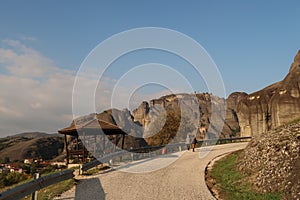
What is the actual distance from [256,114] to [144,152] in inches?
1489

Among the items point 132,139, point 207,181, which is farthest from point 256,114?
point 207,181

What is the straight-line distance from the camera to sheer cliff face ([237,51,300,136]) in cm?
4916

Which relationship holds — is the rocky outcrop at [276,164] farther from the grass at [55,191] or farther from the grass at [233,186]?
the grass at [55,191]

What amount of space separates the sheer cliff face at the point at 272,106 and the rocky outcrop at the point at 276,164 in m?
33.9

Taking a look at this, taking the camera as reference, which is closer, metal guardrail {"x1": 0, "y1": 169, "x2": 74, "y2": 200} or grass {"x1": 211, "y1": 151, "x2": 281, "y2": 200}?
metal guardrail {"x1": 0, "y1": 169, "x2": 74, "y2": 200}

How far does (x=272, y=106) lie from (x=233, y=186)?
146 feet

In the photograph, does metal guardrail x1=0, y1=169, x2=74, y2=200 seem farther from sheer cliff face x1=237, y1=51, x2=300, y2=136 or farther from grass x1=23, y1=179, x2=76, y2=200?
sheer cliff face x1=237, y1=51, x2=300, y2=136

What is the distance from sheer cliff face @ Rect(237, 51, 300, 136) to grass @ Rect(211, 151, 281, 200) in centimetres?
3445

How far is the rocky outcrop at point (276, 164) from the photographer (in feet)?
35.7

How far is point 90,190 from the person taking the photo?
11797mm

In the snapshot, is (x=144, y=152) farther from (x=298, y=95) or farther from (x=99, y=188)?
(x=298, y=95)

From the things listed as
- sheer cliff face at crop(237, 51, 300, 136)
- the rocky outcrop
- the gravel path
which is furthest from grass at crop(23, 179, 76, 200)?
sheer cliff face at crop(237, 51, 300, 136)

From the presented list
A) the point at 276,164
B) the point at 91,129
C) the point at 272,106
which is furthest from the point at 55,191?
the point at 272,106

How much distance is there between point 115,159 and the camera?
69.9 feet
